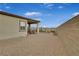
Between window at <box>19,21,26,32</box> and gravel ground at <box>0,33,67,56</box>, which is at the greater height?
window at <box>19,21,26,32</box>

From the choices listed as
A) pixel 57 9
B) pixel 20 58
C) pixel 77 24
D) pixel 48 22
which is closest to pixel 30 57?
pixel 20 58

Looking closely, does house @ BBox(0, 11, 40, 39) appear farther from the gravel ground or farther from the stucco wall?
the gravel ground

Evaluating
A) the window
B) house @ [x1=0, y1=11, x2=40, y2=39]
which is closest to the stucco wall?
house @ [x1=0, y1=11, x2=40, y2=39]

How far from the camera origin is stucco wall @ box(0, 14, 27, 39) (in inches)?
416

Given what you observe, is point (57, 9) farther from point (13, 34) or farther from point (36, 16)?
point (13, 34)

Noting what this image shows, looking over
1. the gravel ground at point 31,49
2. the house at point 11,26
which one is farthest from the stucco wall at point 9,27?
the gravel ground at point 31,49

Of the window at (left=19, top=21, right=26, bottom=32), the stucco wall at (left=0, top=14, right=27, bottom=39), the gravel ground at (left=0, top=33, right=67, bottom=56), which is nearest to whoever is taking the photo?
the gravel ground at (left=0, top=33, right=67, bottom=56)

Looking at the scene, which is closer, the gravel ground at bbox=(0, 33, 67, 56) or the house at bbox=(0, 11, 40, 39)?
the gravel ground at bbox=(0, 33, 67, 56)

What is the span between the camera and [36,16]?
1072 centimetres

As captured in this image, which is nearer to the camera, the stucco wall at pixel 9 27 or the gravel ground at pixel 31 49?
the gravel ground at pixel 31 49

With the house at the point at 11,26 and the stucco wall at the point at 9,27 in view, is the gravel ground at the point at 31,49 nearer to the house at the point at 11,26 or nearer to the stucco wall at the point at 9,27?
the stucco wall at the point at 9,27

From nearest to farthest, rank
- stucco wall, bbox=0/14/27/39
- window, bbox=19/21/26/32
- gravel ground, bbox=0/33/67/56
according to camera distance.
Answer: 1. gravel ground, bbox=0/33/67/56
2. stucco wall, bbox=0/14/27/39
3. window, bbox=19/21/26/32

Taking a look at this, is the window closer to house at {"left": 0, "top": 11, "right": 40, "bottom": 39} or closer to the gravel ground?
house at {"left": 0, "top": 11, "right": 40, "bottom": 39}

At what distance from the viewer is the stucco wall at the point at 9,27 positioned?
10555 millimetres
